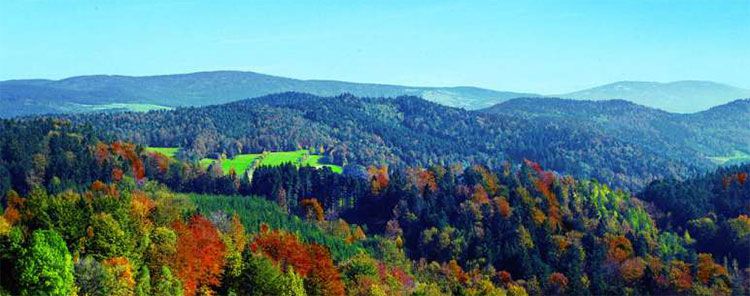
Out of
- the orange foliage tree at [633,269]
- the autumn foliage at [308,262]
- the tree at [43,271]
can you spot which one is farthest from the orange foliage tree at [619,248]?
the tree at [43,271]

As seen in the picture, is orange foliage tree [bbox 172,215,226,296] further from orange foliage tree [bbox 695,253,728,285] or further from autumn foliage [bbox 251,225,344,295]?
orange foliage tree [bbox 695,253,728,285]

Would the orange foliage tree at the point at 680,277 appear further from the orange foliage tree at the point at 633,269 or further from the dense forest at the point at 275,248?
the orange foliage tree at the point at 633,269

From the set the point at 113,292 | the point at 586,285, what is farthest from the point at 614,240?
the point at 113,292

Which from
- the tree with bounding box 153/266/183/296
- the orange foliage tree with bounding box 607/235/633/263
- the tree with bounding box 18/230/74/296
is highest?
the tree with bounding box 18/230/74/296

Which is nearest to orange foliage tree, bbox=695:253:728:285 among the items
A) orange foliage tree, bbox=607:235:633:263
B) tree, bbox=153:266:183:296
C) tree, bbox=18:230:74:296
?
orange foliage tree, bbox=607:235:633:263

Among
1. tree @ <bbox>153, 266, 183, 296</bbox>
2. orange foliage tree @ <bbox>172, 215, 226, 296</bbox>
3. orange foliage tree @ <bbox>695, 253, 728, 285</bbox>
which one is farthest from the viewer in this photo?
orange foliage tree @ <bbox>695, 253, 728, 285</bbox>

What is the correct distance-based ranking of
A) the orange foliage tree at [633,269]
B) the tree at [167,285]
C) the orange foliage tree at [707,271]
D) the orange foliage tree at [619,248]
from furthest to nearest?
the orange foliage tree at [619,248] < the orange foliage tree at [633,269] < the orange foliage tree at [707,271] < the tree at [167,285]
